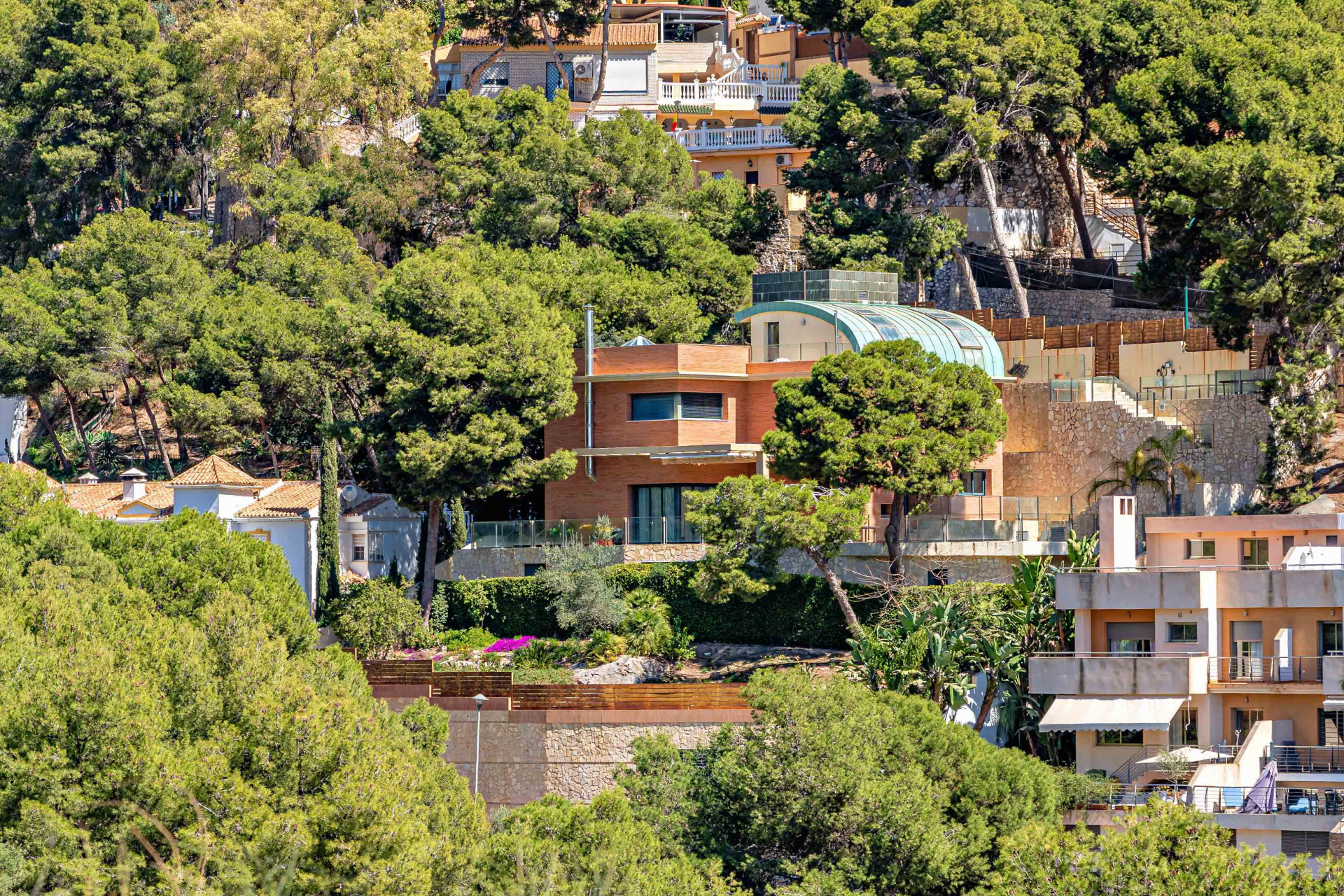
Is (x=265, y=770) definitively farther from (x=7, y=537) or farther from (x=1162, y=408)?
(x=1162, y=408)

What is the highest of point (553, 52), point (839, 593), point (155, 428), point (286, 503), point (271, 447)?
point (553, 52)

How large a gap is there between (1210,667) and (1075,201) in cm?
2740

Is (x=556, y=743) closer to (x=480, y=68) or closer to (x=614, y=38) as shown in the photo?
(x=480, y=68)

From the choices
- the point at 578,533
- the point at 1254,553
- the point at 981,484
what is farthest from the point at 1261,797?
the point at 578,533

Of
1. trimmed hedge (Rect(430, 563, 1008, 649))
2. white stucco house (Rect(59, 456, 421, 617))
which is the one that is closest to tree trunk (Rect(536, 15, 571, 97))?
white stucco house (Rect(59, 456, 421, 617))

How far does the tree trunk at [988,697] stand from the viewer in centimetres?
5175

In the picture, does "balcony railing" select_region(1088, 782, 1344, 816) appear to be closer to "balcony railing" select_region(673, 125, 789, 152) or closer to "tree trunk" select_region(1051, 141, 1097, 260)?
"tree trunk" select_region(1051, 141, 1097, 260)

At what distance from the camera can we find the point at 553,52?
300 ft

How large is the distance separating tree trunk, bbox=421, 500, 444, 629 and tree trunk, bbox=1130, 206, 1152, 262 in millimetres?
20040

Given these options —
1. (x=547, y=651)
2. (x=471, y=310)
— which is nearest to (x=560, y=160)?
(x=471, y=310)

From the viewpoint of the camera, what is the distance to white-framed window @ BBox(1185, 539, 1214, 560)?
53438 mm

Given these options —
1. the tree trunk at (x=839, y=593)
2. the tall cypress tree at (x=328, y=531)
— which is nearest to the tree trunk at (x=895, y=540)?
the tree trunk at (x=839, y=593)

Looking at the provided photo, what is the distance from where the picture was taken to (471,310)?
2386 inches

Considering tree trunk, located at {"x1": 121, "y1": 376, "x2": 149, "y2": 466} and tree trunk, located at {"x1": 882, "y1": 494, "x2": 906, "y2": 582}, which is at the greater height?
tree trunk, located at {"x1": 121, "y1": 376, "x2": 149, "y2": 466}
